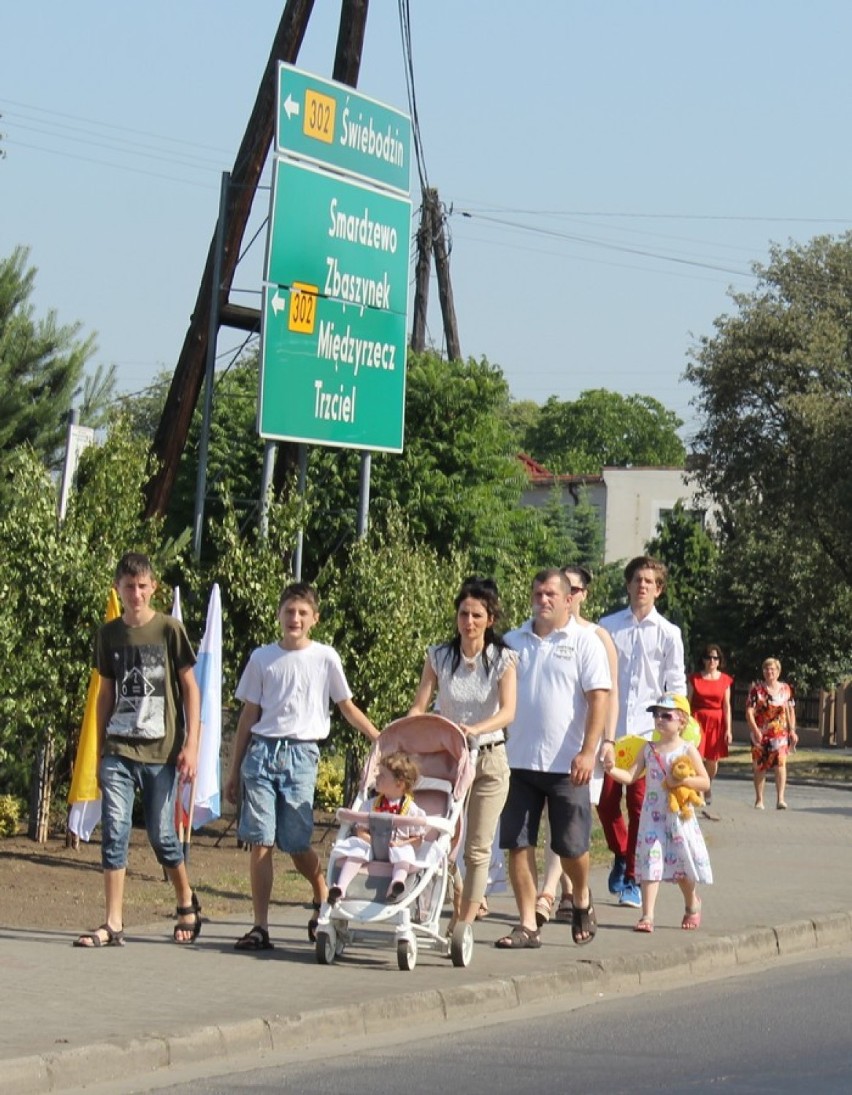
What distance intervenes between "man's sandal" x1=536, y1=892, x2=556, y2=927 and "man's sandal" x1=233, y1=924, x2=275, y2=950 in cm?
158

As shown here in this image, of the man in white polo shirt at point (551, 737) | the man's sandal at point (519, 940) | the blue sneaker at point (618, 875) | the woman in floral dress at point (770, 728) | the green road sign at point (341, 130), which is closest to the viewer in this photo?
the man in white polo shirt at point (551, 737)

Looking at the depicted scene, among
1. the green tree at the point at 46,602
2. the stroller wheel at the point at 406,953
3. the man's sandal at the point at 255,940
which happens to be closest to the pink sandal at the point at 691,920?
the stroller wheel at the point at 406,953

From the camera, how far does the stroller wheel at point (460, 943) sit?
356 inches

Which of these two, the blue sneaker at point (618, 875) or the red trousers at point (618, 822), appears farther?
the blue sneaker at point (618, 875)

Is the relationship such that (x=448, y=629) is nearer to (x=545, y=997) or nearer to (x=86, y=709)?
(x=86, y=709)

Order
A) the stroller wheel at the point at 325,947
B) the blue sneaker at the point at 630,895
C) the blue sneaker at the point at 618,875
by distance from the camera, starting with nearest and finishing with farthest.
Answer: the stroller wheel at the point at 325,947, the blue sneaker at the point at 630,895, the blue sneaker at the point at 618,875

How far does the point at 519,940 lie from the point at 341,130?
321 inches

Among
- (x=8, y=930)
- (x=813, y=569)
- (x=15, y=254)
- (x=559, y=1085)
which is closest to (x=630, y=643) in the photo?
(x=8, y=930)

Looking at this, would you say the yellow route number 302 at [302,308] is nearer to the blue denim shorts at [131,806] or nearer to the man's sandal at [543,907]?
the man's sandal at [543,907]

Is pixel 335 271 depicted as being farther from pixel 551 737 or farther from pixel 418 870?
pixel 418 870

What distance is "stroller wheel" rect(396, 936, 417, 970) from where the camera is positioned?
29.1 ft

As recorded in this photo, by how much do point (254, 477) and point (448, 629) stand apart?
14.3 m

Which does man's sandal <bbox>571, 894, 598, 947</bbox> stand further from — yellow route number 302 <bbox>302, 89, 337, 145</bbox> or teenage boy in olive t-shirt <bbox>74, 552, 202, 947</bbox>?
yellow route number 302 <bbox>302, 89, 337, 145</bbox>

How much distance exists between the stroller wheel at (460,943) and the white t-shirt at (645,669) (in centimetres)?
266
